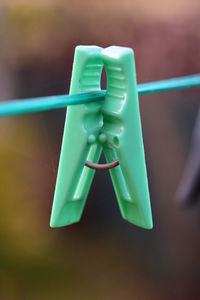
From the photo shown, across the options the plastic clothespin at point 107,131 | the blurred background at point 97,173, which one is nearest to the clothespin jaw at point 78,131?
the plastic clothespin at point 107,131

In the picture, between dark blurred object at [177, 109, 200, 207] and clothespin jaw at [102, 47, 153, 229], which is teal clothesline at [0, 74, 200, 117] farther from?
dark blurred object at [177, 109, 200, 207]

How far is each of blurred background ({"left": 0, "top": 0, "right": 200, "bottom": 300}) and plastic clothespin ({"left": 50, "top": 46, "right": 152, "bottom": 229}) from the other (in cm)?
34

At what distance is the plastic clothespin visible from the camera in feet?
1.15

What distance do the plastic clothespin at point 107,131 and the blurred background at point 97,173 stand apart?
34 cm

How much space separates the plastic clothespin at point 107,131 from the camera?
0.35 metres

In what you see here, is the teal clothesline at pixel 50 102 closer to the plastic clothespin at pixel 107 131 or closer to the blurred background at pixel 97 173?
the plastic clothespin at pixel 107 131

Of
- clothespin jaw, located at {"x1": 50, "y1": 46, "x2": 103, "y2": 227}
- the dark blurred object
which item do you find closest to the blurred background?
the dark blurred object

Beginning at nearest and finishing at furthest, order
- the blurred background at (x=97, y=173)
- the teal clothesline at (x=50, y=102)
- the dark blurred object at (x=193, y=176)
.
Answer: the teal clothesline at (x=50, y=102)
the dark blurred object at (x=193, y=176)
the blurred background at (x=97, y=173)

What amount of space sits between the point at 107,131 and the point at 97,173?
0.38m

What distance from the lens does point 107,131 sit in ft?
1.21

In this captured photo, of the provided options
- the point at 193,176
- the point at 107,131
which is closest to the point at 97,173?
the point at 193,176

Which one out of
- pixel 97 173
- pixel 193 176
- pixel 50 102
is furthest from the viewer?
pixel 97 173

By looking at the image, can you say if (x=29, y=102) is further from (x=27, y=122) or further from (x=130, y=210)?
(x=27, y=122)

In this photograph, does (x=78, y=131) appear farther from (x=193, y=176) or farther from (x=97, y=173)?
(x=97, y=173)
